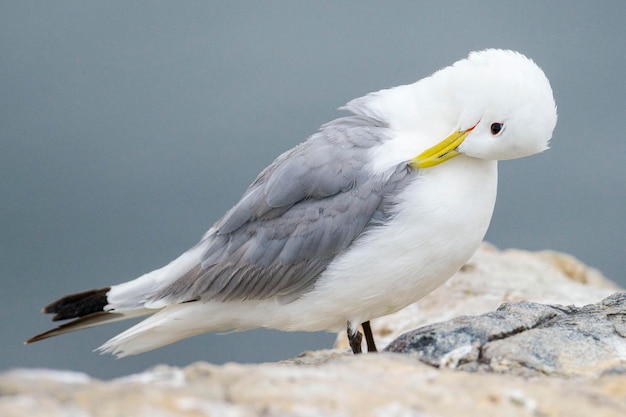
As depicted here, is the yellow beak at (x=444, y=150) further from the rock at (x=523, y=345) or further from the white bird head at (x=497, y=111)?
the rock at (x=523, y=345)

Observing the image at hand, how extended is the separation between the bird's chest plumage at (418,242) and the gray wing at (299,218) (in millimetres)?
80

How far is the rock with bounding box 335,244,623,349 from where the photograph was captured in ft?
21.9

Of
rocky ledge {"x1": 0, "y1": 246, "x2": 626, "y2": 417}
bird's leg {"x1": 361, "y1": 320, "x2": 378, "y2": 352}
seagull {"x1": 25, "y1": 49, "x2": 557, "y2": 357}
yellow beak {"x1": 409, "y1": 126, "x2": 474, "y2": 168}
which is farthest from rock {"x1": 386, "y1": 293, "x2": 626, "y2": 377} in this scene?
bird's leg {"x1": 361, "y1": 320, "x2": 378, "y2": 352}

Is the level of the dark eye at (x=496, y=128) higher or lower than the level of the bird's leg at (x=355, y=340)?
higher

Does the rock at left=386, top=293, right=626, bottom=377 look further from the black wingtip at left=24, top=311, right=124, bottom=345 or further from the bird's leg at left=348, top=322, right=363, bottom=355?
the black wingtip at left=24, top=311, right=124, bottom=345

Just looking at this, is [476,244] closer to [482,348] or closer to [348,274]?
[348,274]

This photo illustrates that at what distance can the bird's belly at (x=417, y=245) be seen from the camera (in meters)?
4.84

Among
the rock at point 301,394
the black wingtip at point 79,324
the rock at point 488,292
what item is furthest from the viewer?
the rock at point 488,292

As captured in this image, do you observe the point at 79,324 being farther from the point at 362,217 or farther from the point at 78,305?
the point at 362,217

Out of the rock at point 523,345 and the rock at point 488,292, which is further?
the rock at point 488,292

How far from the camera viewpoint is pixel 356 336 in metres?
5.30

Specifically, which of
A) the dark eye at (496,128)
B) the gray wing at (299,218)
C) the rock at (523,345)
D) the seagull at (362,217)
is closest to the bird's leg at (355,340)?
the seagull at (362,217)

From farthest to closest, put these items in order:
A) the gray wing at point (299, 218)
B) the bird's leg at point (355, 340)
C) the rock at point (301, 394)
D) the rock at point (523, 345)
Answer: the bird's leg at point (355, 340) → the gray wing at point (299, 218) → the rock at point (523, 345) → the rock at point (301, 394)

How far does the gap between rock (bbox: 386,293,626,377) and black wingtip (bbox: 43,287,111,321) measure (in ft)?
6.37
